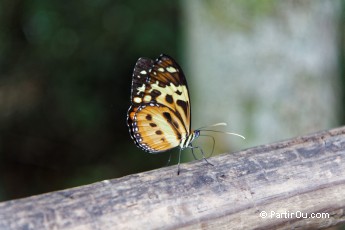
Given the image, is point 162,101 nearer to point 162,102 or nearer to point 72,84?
point 162,102

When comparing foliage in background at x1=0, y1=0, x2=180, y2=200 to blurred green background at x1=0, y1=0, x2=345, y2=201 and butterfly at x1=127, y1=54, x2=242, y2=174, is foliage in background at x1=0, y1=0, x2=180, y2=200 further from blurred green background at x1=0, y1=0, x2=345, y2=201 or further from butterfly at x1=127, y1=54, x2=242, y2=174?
butterfly at x1=127, y1=54, x2=242, y2=174

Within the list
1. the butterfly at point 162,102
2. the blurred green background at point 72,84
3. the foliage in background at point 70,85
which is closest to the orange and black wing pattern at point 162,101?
the butterfly at point 162,102

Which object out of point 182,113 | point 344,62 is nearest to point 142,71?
point 182,113

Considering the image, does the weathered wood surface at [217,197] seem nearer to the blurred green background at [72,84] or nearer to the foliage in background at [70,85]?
the blurred green background at [72,84]

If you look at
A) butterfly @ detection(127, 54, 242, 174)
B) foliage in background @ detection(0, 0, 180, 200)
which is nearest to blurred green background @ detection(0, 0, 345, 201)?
foliage in background @ detection(0, 0, 180, 200)

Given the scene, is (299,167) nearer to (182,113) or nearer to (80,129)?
(182,113)

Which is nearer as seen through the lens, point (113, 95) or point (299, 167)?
point (299, 167)
